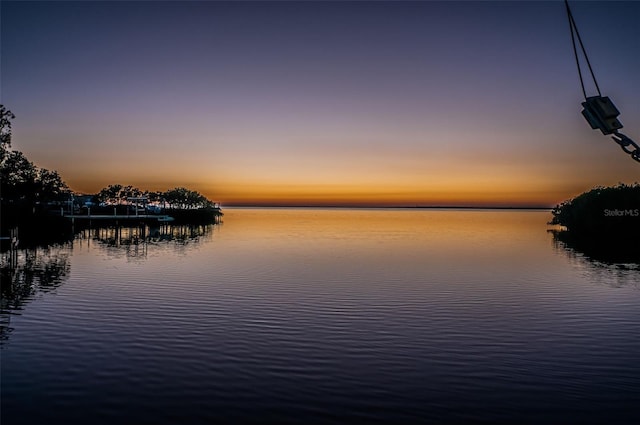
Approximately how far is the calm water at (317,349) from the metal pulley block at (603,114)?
747cm

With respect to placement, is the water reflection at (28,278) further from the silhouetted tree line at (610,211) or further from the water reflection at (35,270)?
the silhouetted tree line at (610,211)

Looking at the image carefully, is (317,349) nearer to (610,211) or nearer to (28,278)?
(28,278)

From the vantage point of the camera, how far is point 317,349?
60.8ft

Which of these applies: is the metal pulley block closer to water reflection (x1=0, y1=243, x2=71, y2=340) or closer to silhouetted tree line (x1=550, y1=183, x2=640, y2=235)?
water reflection (x1=0, y1=243, x2=71, y2=340)

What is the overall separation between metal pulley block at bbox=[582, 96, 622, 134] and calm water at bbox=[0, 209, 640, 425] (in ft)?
24.5

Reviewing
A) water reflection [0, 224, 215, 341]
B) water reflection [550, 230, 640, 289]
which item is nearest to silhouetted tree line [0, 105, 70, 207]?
water reflection [0, 224, 215, 341]

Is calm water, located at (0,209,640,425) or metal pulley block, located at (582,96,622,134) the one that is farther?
calm water, located at (0,209,640,425)

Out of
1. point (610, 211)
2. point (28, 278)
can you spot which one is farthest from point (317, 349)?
point (610, 211)

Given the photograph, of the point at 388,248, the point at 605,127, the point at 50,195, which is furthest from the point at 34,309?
the point at 50,195

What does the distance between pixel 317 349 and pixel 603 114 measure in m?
13.0

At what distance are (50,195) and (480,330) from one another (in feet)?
412

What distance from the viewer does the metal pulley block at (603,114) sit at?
309 inches

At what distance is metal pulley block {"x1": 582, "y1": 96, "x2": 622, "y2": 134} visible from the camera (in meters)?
7.86

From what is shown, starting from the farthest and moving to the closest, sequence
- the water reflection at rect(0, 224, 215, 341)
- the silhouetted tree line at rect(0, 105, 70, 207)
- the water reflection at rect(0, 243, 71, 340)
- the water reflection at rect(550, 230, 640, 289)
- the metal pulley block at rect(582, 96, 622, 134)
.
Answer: the silhouetted tree line at rect(0, 105, 70, 207), the water reflection at rect(550, 230, 640, 289), the water reflection at rect(0, 224, 215, 341), the water reflection at rect(0, 243, 71, 340), the metal pulley block at rect(582, 96, 622, 134)
